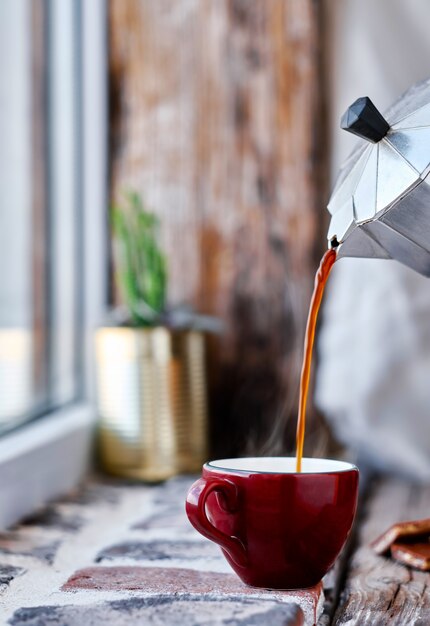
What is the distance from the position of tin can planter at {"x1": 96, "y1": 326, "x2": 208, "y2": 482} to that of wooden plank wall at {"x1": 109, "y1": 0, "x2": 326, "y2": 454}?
107 millimetres

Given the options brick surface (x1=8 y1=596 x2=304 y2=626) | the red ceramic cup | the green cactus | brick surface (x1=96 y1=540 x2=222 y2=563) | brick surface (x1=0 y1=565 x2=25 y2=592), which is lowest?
brick surface (x1=96 y1=540 x2=222 y2=563)

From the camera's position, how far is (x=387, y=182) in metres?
0.58

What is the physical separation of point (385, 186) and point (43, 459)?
0.54m

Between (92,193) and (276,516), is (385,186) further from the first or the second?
(92,193)

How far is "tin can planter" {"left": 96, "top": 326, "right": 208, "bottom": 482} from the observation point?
1090 millimetres

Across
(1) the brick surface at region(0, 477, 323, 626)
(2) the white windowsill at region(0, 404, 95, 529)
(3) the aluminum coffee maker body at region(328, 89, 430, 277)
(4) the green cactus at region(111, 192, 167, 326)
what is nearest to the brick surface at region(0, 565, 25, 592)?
(1) the brick surface at region(0, 477, 323, 626)

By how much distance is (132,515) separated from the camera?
35.4 inches

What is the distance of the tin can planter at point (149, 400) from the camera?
1.09 metres

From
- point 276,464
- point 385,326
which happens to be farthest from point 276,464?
point 385,326

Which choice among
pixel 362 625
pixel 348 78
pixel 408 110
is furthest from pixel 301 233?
pixel 362 625

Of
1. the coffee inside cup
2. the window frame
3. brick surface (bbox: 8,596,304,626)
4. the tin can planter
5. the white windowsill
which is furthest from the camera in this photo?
the window frame

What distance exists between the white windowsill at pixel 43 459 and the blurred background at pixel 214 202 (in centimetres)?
4

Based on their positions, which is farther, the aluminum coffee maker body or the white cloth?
the white cloth

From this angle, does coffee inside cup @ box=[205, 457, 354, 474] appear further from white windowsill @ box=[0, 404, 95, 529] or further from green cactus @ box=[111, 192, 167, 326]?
green cactus @ box=[111, 192, 167, 326]
